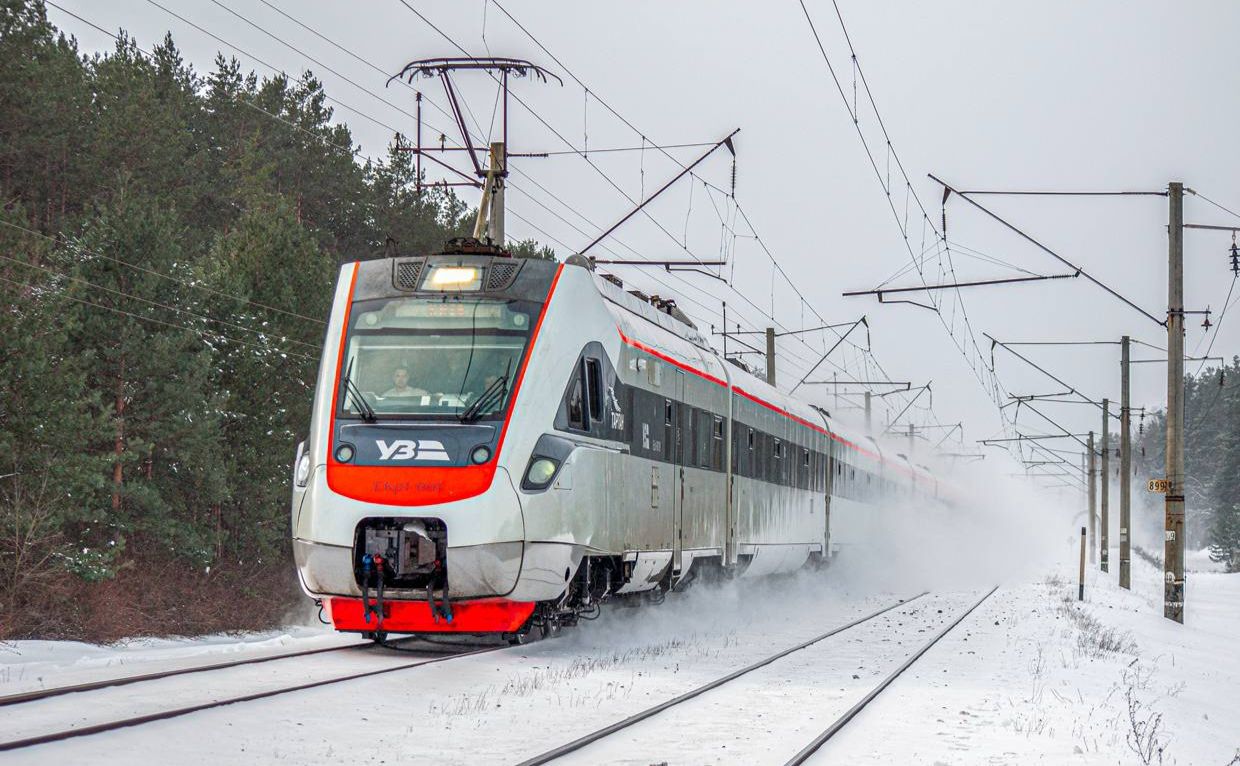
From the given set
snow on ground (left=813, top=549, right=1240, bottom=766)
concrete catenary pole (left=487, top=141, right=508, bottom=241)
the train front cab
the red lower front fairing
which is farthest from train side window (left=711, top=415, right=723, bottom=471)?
the red lower front fairing

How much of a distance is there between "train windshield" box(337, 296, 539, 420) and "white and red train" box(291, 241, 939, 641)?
0.02 meters

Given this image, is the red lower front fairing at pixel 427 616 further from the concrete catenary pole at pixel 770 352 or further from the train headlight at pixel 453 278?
the concrete catenary pole at pixel 770 352

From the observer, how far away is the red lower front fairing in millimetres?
12680

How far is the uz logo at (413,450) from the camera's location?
12.6 m

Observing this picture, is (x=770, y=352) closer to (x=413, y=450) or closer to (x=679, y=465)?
(x=679, y=465)

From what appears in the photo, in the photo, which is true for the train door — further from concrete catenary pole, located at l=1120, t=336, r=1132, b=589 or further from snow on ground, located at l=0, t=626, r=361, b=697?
concrete catenary pole, located at l=1120, t=336, r=1132, b=589

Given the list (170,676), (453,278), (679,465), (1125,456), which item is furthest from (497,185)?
(1125,456)

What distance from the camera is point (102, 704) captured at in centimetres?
965

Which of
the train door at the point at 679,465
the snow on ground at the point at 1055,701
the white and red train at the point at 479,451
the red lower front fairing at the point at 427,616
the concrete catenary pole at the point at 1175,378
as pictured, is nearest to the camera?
the snow on ground at the point at 1055,701

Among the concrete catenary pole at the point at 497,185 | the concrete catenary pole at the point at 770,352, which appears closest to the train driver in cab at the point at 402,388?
the concrete catenary pole at the point at 497,185

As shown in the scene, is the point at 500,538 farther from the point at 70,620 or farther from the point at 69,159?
the point at 69,159

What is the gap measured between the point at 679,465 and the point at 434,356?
4763mm

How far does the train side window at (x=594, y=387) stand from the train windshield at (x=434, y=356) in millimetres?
944

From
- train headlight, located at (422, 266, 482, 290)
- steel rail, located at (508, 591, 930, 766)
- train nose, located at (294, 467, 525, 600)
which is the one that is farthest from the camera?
train headlight, located at (422, 266, 482, 290)
